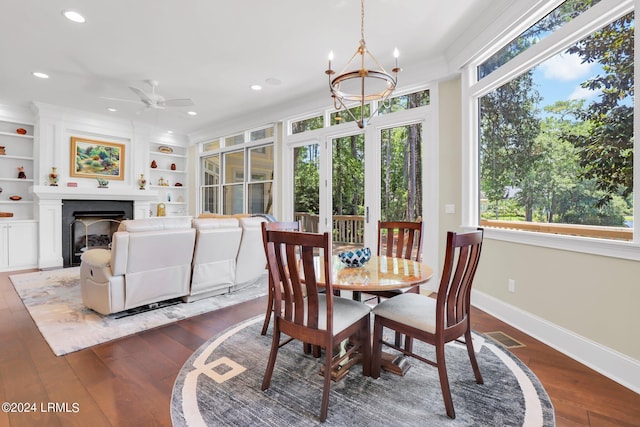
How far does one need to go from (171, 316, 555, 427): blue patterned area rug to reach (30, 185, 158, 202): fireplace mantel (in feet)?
16.2

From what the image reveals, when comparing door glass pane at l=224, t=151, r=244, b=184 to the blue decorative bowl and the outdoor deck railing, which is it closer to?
the outdoor deck railing

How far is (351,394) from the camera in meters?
1.81

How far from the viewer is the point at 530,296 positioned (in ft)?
8.94

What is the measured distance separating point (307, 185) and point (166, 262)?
2.89 m

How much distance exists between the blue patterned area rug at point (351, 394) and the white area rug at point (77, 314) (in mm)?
927

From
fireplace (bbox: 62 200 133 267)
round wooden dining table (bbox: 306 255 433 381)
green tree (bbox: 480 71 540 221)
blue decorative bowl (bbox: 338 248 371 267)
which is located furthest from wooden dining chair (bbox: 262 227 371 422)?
fireplace (bbox: 62 200 133 267)

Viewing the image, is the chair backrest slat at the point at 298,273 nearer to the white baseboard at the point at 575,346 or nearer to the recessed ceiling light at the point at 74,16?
the white baseboard at the point at 575,346

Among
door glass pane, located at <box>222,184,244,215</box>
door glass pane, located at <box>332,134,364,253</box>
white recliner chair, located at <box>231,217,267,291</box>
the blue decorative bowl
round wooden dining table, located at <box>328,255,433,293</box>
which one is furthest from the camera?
door glass pane, located at <box>222,184,244,215</box>

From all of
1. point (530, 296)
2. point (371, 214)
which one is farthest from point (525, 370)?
point (371, 214)

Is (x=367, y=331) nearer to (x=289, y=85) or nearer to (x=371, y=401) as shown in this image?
(x=371, y=401)

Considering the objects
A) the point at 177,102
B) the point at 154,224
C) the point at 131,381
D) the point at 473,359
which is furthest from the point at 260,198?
the point at 473,359

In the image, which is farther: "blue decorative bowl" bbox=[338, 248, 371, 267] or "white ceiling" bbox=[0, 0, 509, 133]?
"white ceiling" bbox=[0, 0, 509, 133]

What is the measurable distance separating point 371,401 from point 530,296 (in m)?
1.89

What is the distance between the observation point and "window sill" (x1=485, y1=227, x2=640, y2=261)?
6.41ft
